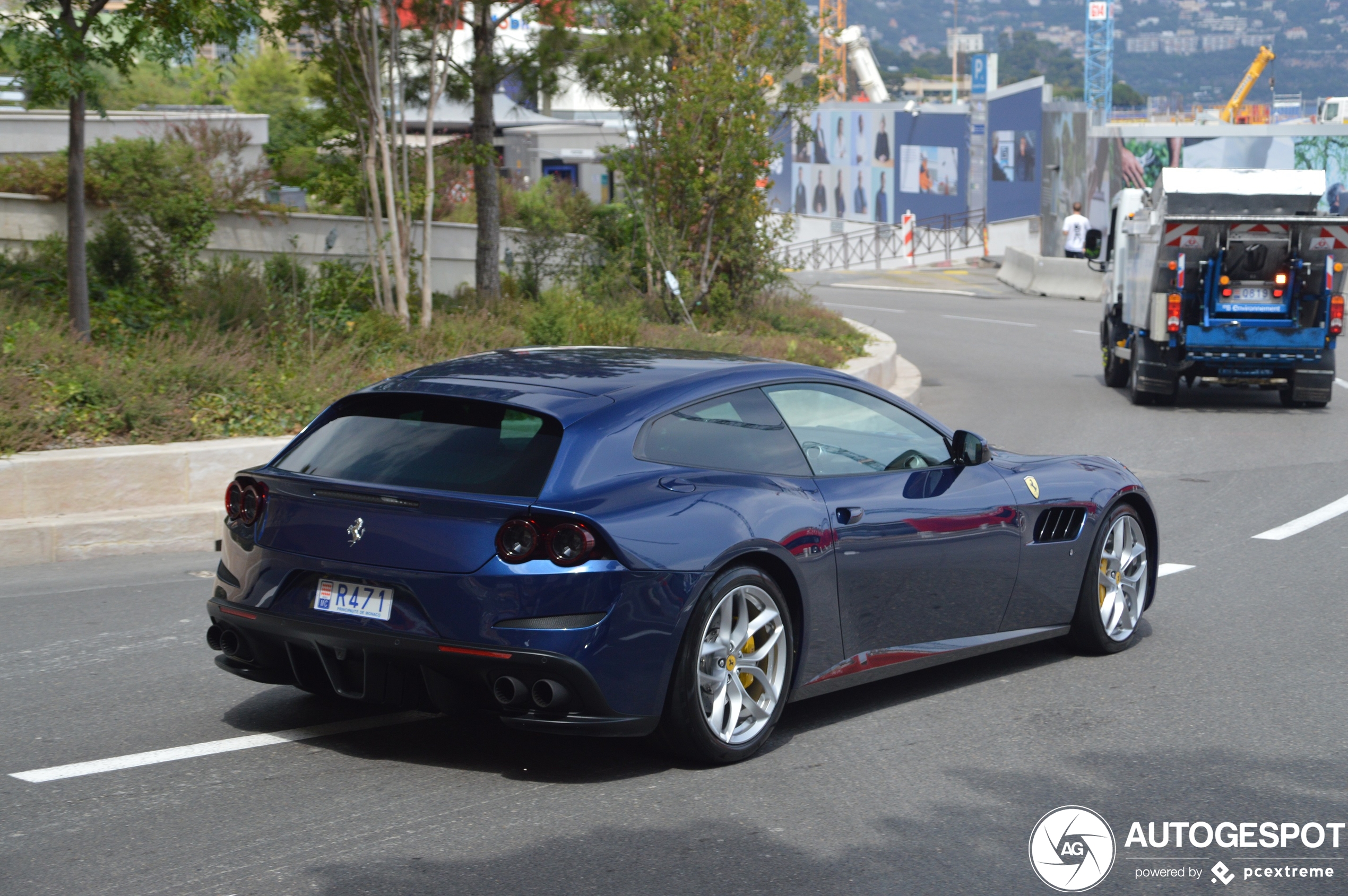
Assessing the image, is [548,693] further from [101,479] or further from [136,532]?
[101,479]

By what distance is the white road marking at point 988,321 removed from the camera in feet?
90.4

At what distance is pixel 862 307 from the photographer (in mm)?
32062

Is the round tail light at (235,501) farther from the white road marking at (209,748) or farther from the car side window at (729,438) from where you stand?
the car side window at (729,438)

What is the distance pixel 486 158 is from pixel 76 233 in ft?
16.7

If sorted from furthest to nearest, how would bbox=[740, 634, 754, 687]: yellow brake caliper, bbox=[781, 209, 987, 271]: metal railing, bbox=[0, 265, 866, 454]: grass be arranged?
bbox=[781, 209, 987, 271]: metal railing
bbox=[0, 265, 866, 454]: grass
bbox=[740, 634, 754, 687]: yellow brake caliper

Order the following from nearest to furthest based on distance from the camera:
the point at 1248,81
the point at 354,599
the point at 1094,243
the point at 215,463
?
1. the point at 354,599
2. the point at 215,463
3. the point at 1094,243
4. the point at 1248,81

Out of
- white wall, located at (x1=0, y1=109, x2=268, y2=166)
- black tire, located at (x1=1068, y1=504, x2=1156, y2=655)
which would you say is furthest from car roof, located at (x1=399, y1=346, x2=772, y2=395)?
white wall, located at (x1=0, y1=109, x2=268, y2=166)

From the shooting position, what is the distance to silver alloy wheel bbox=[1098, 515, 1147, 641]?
6.93m

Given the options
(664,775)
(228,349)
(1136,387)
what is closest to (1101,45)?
(1136,387)

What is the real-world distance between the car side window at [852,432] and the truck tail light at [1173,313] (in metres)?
11.1

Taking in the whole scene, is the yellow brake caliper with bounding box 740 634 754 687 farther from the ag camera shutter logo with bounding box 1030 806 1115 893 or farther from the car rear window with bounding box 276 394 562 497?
the ag camera shutter logo with bounding box 1030 806 1115 893

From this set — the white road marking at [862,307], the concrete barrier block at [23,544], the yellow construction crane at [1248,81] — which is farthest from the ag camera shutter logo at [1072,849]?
the yellow construction crane at [1248,81]

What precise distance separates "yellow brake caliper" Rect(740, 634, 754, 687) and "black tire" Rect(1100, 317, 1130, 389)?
14138mm

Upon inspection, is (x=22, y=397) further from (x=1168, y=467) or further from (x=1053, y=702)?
(x=1168, y=467)
